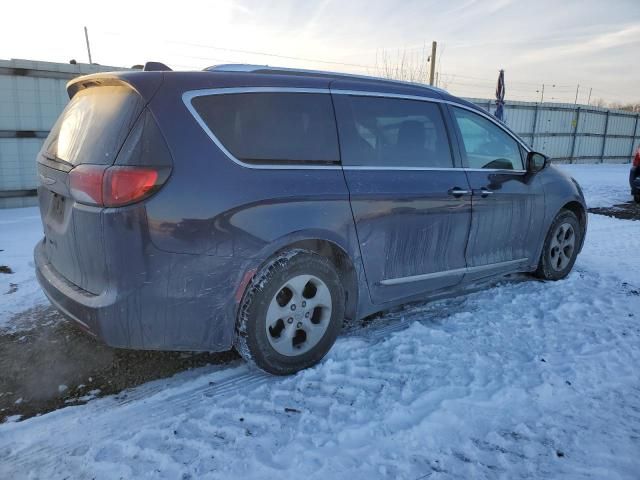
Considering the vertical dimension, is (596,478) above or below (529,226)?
below

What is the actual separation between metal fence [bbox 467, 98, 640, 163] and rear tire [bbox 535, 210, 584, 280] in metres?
13.9

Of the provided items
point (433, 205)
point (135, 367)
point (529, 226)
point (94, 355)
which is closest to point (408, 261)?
point (433, 205)

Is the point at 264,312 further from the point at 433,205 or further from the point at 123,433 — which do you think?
the point at 433,205

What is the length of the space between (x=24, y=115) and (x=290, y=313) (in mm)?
7434

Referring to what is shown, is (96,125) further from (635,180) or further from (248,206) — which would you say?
(635,180)

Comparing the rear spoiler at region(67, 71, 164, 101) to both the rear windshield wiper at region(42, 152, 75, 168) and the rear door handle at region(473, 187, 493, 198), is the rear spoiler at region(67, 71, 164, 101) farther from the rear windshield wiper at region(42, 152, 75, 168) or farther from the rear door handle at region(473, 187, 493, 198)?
the rear door handle at region(473, 187, 493, 198)

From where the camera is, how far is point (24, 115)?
7.95 meters

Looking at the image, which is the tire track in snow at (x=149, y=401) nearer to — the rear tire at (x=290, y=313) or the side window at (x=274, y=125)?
the rear tire at (x=290, y=313)

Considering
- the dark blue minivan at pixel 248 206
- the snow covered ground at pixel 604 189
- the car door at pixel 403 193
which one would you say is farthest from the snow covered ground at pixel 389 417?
the snow covered ground at pixel 604 189

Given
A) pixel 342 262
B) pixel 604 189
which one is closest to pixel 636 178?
pixel 604 189

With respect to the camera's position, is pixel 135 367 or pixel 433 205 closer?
pixel 135 367

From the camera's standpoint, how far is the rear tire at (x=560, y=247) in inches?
185

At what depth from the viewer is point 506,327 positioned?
3.65 metres

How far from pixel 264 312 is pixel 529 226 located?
2.84m
